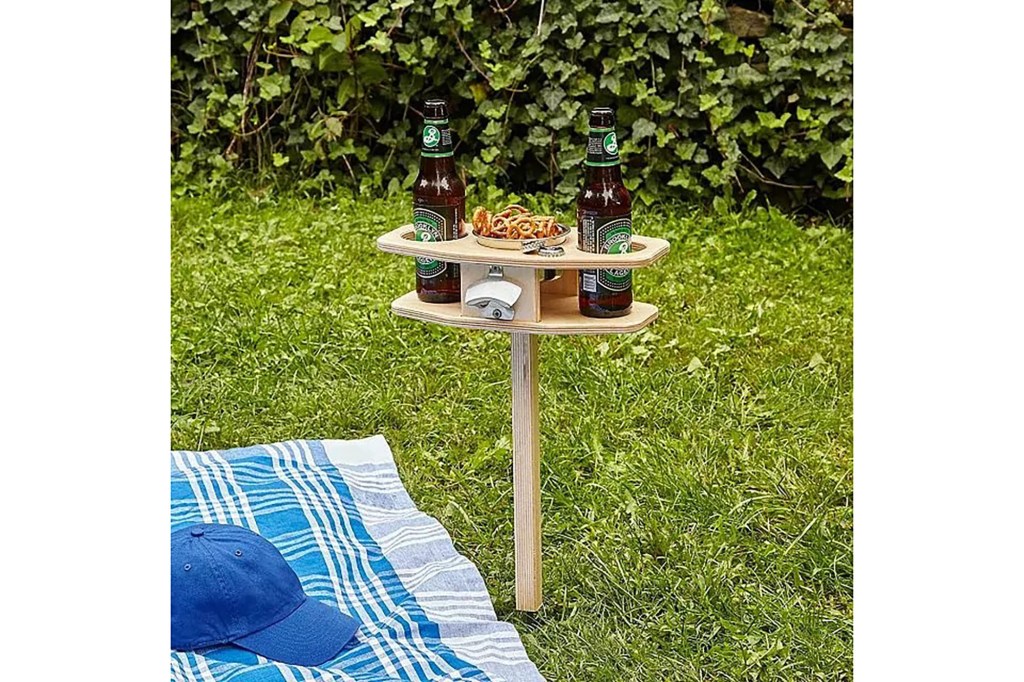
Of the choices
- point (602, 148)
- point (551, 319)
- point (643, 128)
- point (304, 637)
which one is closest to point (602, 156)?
point (602, 148)

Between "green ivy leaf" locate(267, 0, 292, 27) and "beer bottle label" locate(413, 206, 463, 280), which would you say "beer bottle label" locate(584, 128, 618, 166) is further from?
"green ivy leaf" locate(267, 0, 292, 27)

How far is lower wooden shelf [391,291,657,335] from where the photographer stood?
1.90m

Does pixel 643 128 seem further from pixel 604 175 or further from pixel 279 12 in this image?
pixel 604 175

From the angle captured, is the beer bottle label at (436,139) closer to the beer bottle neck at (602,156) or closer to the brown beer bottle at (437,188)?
the brown beer bottle at (437,188)

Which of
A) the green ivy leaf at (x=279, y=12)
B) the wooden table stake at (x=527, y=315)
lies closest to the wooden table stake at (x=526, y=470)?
the wooden table stake at (x=527, y=315)

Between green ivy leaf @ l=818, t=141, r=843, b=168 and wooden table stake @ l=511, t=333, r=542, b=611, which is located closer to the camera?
wooden table stake @ l=511, t=333, r=542, b=611

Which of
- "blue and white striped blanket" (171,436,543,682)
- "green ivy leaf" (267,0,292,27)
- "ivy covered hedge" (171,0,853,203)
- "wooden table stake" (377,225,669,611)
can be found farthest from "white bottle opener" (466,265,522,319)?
"green ivy leaf" (267,0,292,27)

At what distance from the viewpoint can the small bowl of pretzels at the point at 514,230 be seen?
1.93m

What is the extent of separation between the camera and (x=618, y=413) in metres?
2.99

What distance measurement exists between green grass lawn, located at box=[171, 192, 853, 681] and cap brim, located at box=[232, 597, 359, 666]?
292mm

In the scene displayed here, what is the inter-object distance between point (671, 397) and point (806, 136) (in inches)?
58.4

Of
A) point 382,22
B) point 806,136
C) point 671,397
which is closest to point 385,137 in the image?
point 382,22

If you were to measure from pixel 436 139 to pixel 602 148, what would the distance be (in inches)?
10.3

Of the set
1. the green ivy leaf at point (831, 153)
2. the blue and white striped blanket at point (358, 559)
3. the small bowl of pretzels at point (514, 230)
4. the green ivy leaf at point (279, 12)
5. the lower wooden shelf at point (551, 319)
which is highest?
the green ivy leaf at point (279, 12)
